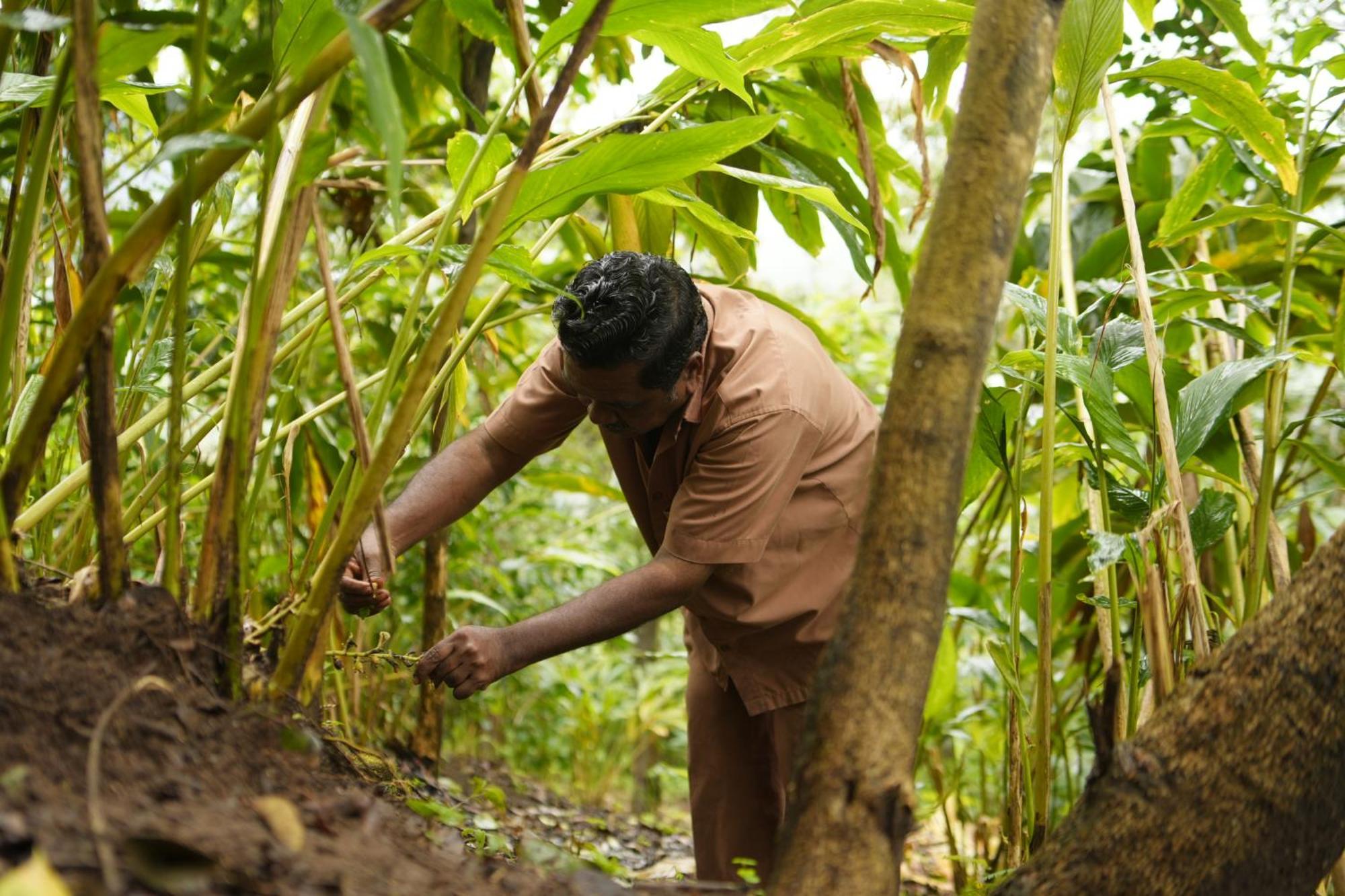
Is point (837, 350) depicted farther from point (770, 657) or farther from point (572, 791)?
point (572, 791)

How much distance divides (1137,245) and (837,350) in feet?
2.48

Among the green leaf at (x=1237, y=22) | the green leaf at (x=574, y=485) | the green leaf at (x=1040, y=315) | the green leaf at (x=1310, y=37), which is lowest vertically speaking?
the green leaf at (x=1040, y=315)

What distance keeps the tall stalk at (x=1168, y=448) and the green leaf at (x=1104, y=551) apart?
0.19 ft

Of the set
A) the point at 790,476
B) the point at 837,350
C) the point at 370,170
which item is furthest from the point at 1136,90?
the point at 370,170

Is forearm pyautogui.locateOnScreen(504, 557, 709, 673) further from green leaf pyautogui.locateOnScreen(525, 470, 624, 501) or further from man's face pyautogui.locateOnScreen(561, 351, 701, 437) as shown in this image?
green leaf pyautogui.locateOnScreen(525, 470, 624, 501)

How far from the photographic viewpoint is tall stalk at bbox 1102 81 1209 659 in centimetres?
96

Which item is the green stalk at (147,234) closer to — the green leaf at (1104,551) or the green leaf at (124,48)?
the green leaf at (124,48)

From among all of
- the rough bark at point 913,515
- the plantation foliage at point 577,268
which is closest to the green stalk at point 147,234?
the plantation foliage at point 577,268

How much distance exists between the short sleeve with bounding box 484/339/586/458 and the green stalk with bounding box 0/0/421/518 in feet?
2.89

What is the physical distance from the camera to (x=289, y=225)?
782mm

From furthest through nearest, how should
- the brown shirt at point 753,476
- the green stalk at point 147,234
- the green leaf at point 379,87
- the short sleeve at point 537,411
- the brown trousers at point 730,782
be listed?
the brown trousers at point 730,782, the short sleeve at point 537,411, the brown shirt at point 753,476, the green stalk at point 147,234, the green leaf at point 379,87

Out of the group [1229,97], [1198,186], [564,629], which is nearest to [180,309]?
[564,629]

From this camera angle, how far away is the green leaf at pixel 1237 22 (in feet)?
4.77

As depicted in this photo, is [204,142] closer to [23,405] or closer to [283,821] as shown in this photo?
[283,821]
